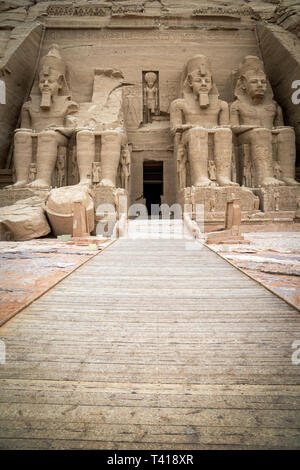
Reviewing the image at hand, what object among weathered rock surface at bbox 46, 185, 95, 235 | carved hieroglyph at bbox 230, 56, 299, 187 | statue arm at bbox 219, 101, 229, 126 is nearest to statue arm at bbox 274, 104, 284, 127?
carved hieroglyph at bbox 230, 56, 299, 187

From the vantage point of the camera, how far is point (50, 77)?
1003 centimetres

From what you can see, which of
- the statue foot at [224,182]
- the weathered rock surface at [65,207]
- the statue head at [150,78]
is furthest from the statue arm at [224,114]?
the weathered rock surface at [65,207]

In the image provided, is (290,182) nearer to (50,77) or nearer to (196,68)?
(196,68)

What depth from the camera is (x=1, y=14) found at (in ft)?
38.6

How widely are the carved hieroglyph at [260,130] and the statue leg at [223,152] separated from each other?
2.78 feet

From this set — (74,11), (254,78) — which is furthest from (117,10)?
(254,78)

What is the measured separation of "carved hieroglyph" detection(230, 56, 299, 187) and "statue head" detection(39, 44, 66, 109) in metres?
6.34

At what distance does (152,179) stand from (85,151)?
5999mm

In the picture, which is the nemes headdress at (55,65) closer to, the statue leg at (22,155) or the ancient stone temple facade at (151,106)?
the ancient stone temple facade at (151,106)

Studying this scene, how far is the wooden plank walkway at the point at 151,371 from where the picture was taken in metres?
1.00

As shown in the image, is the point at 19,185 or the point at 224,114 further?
the point at 224,114
